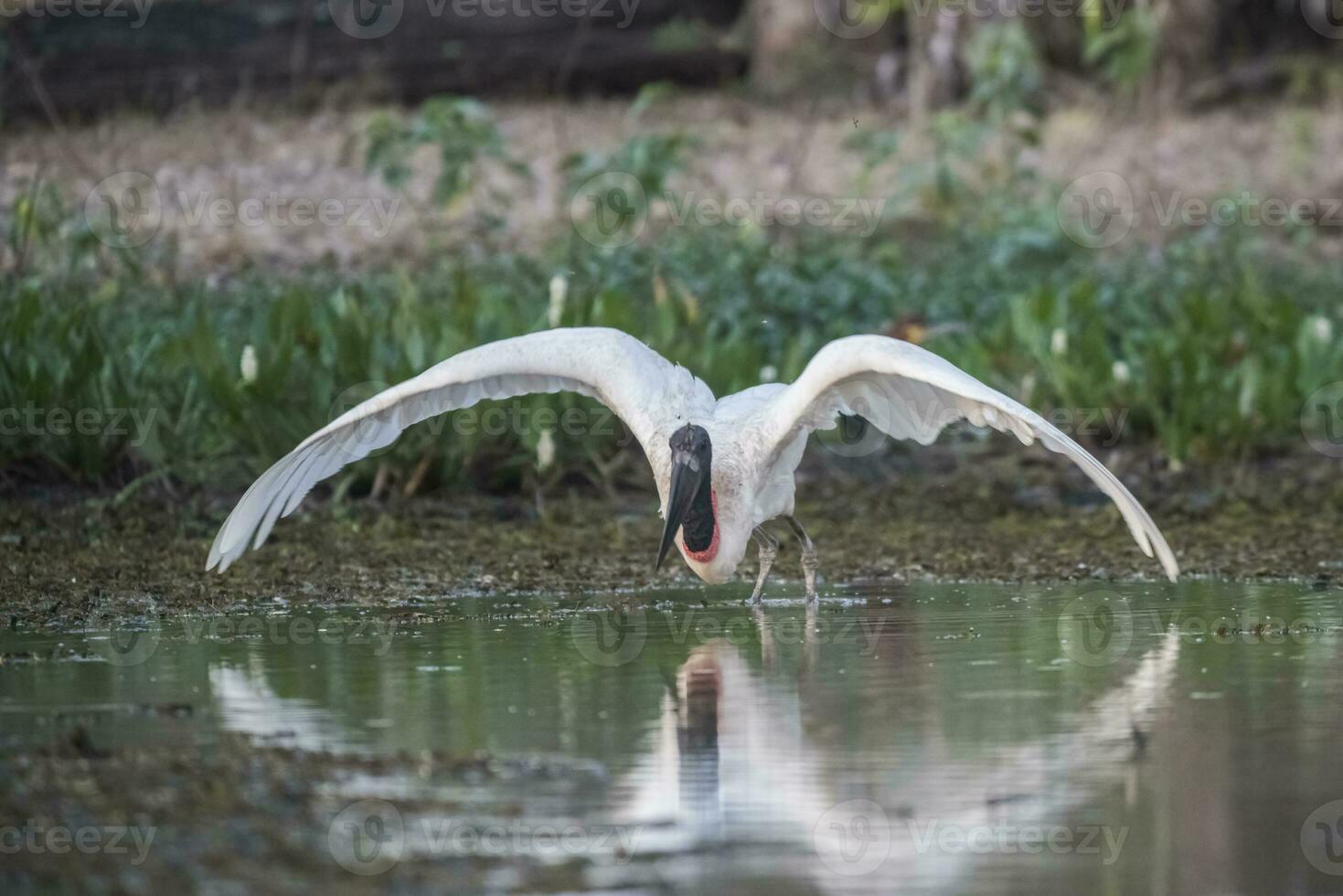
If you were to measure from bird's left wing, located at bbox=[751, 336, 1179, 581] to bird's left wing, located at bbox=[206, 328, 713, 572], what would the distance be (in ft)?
1.26

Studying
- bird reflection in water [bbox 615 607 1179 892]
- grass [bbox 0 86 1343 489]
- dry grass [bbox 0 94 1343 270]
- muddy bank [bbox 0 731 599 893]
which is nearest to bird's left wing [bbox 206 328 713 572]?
grass [bbox 0 86 1343 489]

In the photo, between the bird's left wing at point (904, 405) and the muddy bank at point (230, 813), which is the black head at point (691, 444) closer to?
the bird's left wing at point (904, 405)

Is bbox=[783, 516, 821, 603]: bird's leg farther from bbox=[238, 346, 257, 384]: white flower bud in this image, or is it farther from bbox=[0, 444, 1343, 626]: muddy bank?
bbox=[238, 346, 257, 384]: white flower bud

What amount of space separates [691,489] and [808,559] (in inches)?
30.9

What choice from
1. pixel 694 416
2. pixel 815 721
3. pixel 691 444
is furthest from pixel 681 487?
pixel 815 721

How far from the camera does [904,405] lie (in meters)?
7.42

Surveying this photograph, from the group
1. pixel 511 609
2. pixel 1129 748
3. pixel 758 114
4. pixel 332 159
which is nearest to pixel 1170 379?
pixel 511 609

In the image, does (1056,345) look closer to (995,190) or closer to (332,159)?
Result: (995,190)

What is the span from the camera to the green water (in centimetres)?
386

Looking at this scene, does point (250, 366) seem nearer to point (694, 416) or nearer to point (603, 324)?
point (603, 324)

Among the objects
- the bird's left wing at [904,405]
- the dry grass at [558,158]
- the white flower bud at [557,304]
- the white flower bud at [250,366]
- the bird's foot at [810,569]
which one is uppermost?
the dry grass at [558,158]

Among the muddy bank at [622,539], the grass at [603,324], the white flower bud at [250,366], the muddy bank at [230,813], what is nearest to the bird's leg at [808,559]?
the muddy bank at [622,539]

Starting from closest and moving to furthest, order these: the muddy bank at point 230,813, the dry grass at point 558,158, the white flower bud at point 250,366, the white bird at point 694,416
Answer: the muddy bank at point 230,813 → the white bird at point 694,416 → the white flower bud at point 250,366 → the dry grass at point 558,158

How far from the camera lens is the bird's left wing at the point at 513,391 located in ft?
24.9
